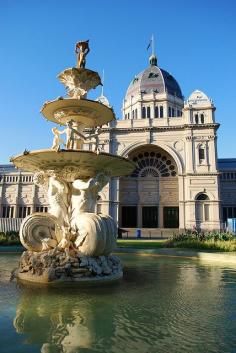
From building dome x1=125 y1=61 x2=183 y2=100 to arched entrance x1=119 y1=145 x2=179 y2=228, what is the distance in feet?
46.6

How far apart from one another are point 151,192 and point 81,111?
35.0 meters

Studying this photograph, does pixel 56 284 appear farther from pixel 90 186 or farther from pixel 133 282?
pixel 90 186

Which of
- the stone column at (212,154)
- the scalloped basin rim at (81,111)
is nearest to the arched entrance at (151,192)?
the stone column at (212,154)

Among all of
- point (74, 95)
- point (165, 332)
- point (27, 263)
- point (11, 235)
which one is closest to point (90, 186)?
point (27, 263)

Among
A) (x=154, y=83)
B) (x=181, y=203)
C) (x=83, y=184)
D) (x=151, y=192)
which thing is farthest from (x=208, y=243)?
(x=154, y=83)

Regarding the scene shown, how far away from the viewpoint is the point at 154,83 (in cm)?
5591

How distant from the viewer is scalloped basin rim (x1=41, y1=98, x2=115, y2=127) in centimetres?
1130

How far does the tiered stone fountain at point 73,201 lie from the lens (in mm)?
8570

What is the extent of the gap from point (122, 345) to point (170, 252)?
507 inches

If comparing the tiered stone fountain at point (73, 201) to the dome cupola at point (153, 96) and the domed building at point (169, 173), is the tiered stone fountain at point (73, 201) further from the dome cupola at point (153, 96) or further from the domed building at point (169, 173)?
the dome cupola at point (153, 96)

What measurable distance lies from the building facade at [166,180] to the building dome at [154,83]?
9.44 m

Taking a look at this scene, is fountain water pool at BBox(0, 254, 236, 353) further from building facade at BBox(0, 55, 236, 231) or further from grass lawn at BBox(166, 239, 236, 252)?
building facade at BBox(0, 55, 236, 231)

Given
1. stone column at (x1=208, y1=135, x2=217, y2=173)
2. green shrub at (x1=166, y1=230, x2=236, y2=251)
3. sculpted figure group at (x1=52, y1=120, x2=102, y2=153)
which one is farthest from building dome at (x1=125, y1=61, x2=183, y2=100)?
sculpted figure group at (x1=52, y1=120, x2=102, y2=153)

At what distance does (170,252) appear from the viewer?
16.6 m
